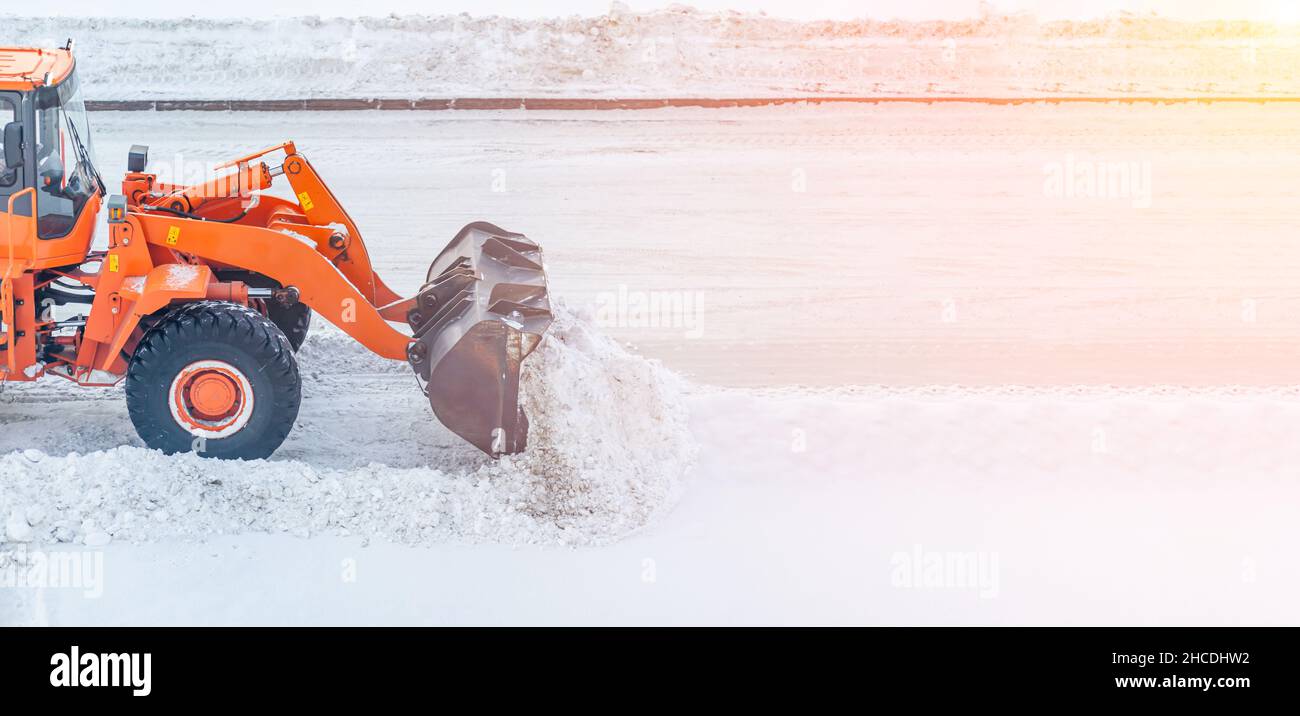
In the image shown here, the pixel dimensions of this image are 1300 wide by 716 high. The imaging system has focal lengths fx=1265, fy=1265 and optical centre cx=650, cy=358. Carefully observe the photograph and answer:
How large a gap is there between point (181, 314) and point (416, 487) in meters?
1.55

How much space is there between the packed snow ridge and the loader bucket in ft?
45.9

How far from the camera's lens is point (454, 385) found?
6.73m

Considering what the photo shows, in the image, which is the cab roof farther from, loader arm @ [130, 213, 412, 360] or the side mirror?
loader arm @ [130, 213, 412, 360]

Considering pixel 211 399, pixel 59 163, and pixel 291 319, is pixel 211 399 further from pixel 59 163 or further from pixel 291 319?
pixel 291 319

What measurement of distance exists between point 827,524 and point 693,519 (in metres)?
0.71

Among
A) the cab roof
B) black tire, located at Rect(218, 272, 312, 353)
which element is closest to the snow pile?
black tire, located at Rect(218, 272, 312, 353)

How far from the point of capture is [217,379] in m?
6.77

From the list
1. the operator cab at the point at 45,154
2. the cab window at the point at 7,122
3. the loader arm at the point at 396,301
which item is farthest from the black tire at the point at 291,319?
the cab window at the point at 7,122

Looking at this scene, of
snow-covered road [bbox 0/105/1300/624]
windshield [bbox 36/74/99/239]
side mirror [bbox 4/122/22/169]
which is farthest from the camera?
windshield [bbox 36/74/99/239]

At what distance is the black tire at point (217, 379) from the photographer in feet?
21.9

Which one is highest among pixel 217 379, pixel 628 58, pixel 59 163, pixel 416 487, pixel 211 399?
pixel 628 58

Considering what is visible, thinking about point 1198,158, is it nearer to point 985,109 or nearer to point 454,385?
point 985,109

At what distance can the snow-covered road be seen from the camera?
5961 millimetres

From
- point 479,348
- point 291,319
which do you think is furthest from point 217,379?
point 291,319
